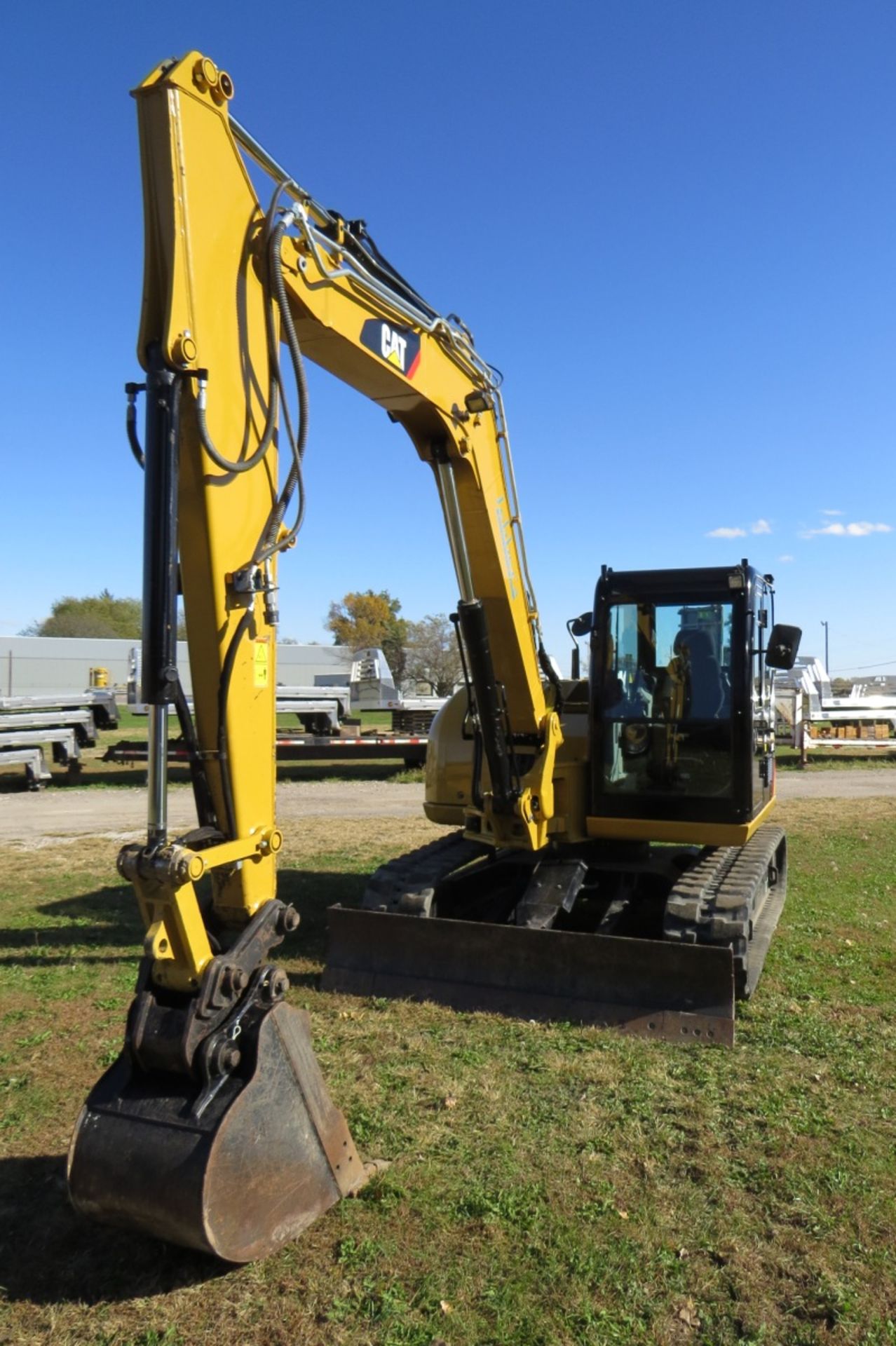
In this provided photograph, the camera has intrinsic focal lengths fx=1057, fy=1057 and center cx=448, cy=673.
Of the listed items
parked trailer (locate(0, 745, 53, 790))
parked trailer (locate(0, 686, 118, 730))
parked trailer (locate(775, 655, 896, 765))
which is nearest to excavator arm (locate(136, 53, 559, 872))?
parked trailer (locate(0, 745, 53, 790))

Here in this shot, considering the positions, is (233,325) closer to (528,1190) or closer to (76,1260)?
(76,1260)

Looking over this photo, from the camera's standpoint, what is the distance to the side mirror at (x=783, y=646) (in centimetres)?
713

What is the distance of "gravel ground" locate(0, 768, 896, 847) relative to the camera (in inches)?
559

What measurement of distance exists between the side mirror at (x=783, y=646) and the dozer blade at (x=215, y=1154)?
176 inches

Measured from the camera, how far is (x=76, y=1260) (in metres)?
3.73

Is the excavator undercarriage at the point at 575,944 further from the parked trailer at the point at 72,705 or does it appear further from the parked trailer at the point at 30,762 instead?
the parked trailer at the point at 72,705

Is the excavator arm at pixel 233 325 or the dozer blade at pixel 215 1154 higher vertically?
the excavator arm at pixel 233 325

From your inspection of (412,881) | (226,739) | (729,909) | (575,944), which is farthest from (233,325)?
(729,909)

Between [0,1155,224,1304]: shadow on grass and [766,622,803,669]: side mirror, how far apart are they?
16.7ft

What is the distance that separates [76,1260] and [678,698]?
16.3 feet

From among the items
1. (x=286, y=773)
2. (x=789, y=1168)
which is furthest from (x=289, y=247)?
(x=286, y=773)

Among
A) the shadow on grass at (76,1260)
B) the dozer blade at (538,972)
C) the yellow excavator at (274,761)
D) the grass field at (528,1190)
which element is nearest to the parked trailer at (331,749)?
the yellow excavator at (274,761)

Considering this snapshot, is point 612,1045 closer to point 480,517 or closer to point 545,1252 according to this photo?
point 545,1252

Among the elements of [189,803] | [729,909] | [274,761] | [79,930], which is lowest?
[79,930]
